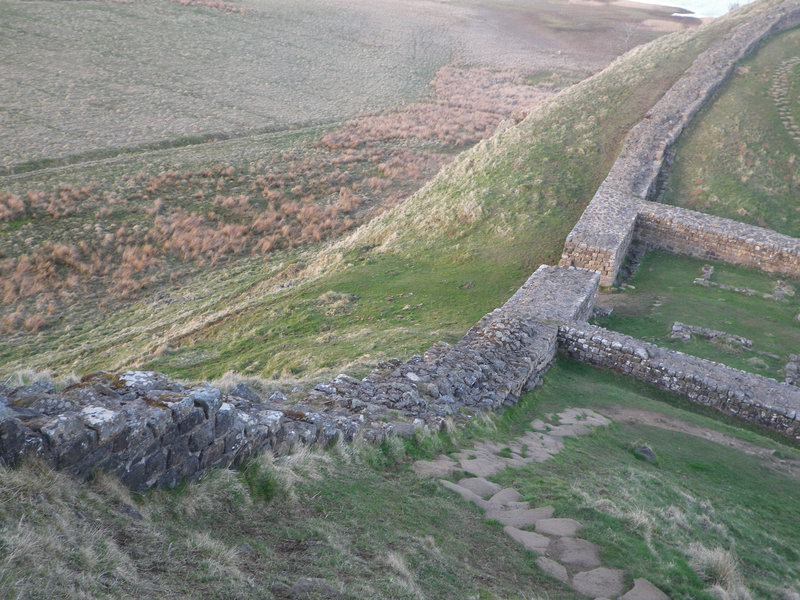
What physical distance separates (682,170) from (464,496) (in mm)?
26832

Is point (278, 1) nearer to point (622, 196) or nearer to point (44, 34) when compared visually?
point (44, 34)

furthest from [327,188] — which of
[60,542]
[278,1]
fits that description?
[278,1]

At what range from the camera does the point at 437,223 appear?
88.5ft

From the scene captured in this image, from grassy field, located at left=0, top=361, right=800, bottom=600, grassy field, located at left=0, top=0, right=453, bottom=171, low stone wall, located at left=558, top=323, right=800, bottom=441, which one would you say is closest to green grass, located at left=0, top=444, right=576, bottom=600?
grassy field, located at left=0, top=361, right=800, bottom=600

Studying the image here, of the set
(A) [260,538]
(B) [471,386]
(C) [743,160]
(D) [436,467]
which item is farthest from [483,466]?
(C) [743,160]

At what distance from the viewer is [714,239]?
23.9m

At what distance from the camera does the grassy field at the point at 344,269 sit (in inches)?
752

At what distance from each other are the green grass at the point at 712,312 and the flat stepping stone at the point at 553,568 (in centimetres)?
1214

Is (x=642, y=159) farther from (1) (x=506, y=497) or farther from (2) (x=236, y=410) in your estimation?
(2) (x=236, y=410)

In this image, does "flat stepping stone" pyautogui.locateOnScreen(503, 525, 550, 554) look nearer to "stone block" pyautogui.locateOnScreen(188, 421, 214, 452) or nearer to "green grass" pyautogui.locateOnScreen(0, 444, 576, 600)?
"green grass" pyautogui.locateOnScreen(0, 444, 576, 600)

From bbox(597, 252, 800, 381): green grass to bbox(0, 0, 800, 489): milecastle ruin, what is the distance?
1135 millimetres

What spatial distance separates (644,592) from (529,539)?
159cm

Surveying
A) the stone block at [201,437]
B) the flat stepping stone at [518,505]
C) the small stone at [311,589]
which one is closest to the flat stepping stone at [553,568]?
the flat stepping stone at [518,505]

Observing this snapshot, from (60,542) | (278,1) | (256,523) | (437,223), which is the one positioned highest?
(278,1)
